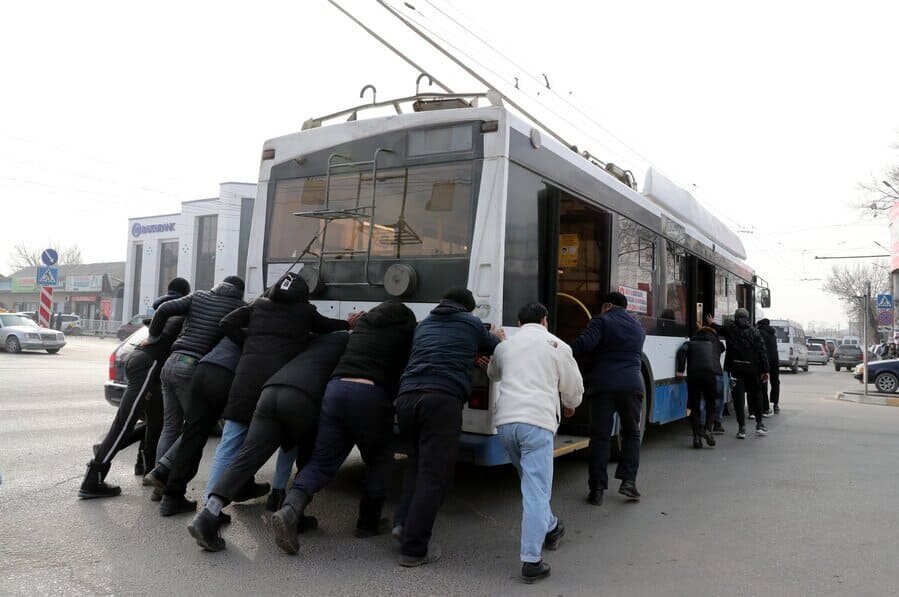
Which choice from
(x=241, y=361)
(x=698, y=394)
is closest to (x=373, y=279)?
(x=241, y=361)

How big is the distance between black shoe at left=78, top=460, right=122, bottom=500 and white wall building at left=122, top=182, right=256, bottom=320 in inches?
1350

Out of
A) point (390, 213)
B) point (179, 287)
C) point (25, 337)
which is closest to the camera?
point (390, 213)

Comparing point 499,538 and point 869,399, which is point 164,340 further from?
point 869,399

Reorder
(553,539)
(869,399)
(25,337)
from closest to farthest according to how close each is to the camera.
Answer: (553,539) < (869,399) < (25,337)

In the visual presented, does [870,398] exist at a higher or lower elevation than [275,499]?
higher

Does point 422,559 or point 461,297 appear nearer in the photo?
point 422,559

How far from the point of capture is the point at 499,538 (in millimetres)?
5031

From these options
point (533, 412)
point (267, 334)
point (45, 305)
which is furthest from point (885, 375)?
point (45, 305)

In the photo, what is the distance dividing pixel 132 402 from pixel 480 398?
120 inches

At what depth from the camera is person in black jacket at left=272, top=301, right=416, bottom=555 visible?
452cm

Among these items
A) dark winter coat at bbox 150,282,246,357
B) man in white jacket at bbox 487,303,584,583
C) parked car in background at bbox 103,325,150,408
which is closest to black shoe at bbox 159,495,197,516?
dark winter coat at bbox 150,282,246,357

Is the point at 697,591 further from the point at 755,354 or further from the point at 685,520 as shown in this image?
the point at 755,354

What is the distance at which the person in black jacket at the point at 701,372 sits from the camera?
8.92m

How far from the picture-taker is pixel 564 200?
259 inches
